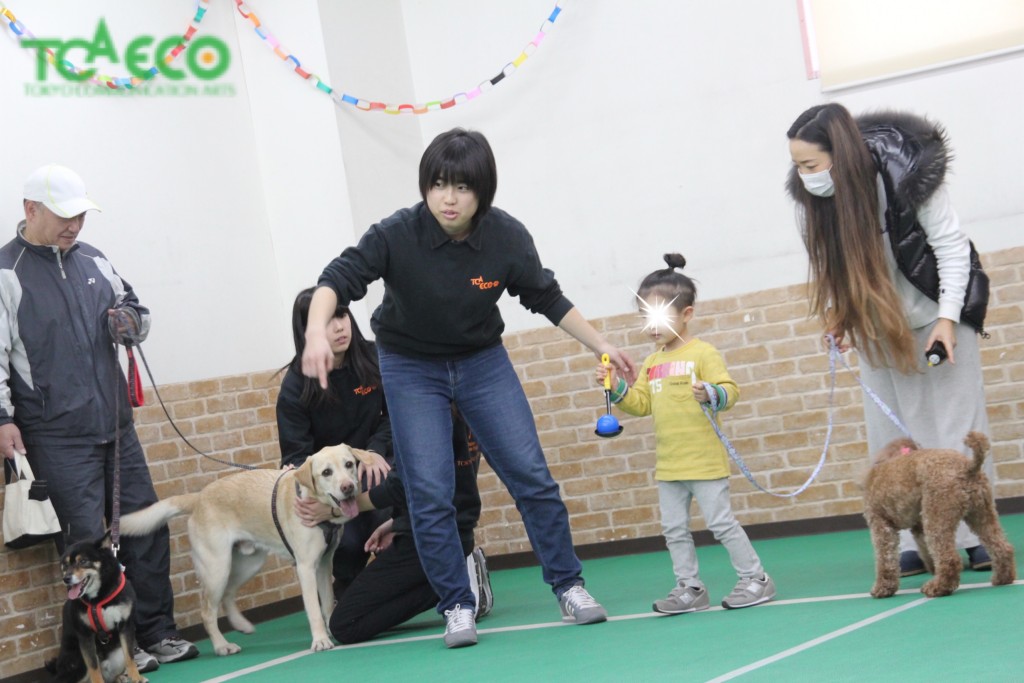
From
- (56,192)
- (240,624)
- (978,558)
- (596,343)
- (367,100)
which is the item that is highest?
(367,100)

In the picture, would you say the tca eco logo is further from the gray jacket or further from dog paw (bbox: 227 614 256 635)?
dog paw (bbox: 227 614 256 635)

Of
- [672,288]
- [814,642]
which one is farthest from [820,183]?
[814,642]

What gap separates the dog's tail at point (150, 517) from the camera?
16.4 ft

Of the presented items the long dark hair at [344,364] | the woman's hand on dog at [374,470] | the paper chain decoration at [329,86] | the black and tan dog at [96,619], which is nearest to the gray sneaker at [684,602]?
the woman's hand on dog at [374,470]

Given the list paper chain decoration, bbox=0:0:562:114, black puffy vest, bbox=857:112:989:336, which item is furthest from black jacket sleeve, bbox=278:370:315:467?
black puffy vest, bbox=857:112:989:336

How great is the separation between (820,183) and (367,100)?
3262 millimetres

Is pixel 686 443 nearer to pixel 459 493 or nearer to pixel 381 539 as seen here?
pixel 459 493

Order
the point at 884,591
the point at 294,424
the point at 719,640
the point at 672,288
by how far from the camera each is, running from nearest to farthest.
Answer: the point at 719,640
the point at 884,591
the point at 672,288
the point at 294,424

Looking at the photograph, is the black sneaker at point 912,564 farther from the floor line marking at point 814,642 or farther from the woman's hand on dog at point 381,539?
the woman's hand on dog at point 381,539

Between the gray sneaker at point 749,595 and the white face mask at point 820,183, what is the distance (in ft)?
4.47

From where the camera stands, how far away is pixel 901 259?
13.6ft

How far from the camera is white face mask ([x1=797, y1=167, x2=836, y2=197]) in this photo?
4.14 metres

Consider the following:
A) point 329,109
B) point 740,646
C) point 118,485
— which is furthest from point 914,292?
point 329,109

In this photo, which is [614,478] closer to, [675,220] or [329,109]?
[675,220]
